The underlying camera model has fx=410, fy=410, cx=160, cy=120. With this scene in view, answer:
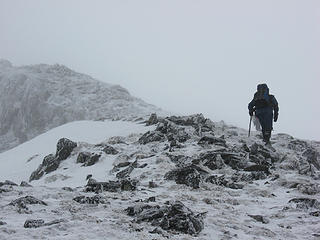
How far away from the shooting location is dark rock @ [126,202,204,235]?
24.2 feet

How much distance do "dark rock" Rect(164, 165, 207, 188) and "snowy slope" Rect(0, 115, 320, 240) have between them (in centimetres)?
3

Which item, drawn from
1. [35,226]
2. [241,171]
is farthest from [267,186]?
[35,226]

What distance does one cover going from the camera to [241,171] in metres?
13.4

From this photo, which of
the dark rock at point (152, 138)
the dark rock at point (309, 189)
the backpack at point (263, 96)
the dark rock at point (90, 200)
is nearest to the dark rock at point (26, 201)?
the dark rock at point (90, 200)

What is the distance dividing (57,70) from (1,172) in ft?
145

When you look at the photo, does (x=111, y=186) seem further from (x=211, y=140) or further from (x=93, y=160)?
(x=211, y=140)

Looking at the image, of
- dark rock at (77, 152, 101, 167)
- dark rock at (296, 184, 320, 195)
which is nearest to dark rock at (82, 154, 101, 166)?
dark rock at (77, 152, 101, 167)

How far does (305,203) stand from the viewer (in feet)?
31.9

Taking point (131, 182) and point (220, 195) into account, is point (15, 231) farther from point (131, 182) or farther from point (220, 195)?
point (220, 195)

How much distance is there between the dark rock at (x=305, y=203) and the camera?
31.5 feet

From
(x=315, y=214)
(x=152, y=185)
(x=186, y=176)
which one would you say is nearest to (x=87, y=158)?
(x=152, y=185)

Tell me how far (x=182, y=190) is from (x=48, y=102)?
44.3 m

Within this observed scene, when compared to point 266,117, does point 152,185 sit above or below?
below

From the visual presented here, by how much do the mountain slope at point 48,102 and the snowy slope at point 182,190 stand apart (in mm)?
27241
